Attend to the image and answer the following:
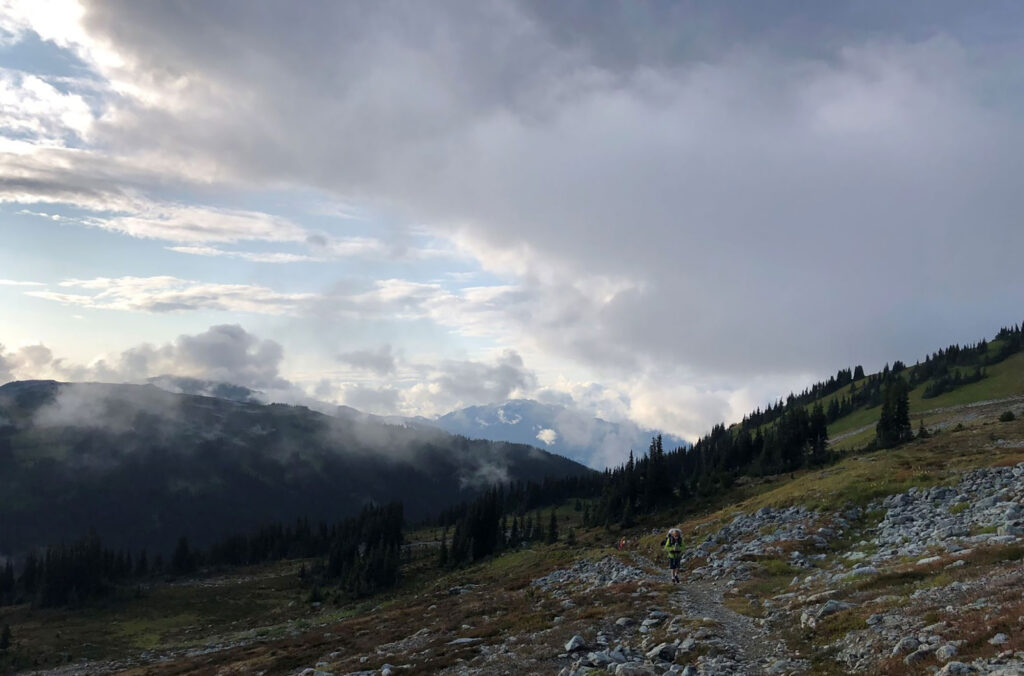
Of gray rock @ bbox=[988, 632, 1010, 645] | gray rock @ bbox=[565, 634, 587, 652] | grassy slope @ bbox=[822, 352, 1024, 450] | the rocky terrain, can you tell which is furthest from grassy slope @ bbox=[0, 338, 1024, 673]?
gray rock @ bbox=[988, 632, 1010, 645]

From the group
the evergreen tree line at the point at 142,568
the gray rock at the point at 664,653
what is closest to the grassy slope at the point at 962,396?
the evergreen tree line at the point at 142,568

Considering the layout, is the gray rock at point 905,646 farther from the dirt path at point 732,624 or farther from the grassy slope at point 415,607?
the grassy slope at point 415,607

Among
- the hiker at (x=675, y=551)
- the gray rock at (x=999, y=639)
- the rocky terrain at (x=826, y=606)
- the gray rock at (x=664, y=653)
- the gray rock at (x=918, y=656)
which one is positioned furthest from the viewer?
the hiker at (x=675, y=551)

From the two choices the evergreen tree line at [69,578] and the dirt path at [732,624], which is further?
the evergreen tree line at [69,578]

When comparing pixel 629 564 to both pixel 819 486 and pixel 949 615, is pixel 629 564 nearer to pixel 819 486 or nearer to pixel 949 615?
pixel 819 486

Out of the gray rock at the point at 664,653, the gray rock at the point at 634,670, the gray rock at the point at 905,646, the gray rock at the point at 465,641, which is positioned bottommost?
the gray rock at the point at 465,641

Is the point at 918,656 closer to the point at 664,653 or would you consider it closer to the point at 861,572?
the point at 664,653

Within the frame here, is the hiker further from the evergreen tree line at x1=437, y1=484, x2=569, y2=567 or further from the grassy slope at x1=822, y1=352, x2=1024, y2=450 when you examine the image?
the grassy slope at x1=822, y1=352, x2=1024, y2=450

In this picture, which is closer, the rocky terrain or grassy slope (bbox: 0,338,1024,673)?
the rocky terrain

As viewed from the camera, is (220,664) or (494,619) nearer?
(494,619)

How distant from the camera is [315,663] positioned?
35.0 meters

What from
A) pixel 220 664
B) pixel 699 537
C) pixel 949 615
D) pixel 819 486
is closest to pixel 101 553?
pixel 220 664

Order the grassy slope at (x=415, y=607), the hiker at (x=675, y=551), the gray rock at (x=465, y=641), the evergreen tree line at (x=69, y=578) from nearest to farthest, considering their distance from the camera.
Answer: the gray rock at (x=465, y=641)
the grassy slope at (x=415, y=607)
the hiker at (x=675, y=551)
the evergreen tree line at (x=69, y=578)

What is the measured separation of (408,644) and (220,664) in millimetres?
24699
